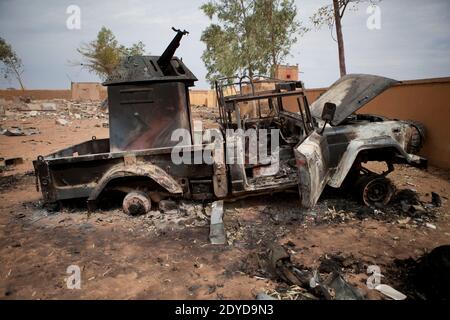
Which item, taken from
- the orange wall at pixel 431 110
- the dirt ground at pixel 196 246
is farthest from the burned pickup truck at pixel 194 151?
the orange wall at pixel 431 110

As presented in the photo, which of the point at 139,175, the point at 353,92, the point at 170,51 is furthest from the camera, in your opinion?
the point at 170,51

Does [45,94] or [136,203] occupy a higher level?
[45,94]

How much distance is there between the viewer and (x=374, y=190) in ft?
15.8

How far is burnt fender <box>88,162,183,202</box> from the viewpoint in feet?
15.1

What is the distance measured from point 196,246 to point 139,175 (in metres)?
1.50

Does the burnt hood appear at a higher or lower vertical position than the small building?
lower

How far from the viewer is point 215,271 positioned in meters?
3.35

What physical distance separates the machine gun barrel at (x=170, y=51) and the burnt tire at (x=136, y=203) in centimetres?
235

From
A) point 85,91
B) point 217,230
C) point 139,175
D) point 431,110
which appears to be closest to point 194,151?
point 139,175

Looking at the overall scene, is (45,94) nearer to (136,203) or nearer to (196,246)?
(136,203)

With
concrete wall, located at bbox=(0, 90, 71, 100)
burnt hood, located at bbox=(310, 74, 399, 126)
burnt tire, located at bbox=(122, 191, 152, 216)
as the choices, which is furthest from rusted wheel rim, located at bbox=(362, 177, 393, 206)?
concrete wall, located at bbox=(0, 90, 71, 100)

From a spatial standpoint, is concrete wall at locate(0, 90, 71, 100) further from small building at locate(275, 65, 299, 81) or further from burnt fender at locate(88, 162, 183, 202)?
burnt fender at locate(88, 162, 183, 202)

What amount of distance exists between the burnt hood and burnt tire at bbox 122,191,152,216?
10.7ft

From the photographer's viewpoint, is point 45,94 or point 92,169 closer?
point 92,169
